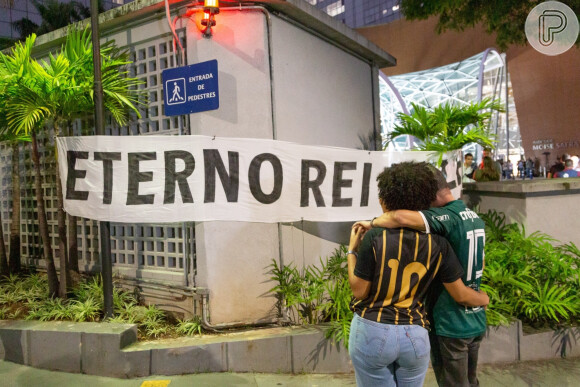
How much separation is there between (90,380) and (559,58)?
31230 millimetres

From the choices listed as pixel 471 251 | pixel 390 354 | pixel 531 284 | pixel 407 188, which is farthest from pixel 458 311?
pixel 531 284

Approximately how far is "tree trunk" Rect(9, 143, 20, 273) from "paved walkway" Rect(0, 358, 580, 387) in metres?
2.36

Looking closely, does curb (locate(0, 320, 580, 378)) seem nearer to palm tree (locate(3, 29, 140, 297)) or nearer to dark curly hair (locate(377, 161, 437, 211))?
palm tree (locate(3, 29, 140, 297))

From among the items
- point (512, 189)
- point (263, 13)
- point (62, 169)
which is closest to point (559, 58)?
point (512, 189)

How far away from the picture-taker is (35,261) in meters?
6.96

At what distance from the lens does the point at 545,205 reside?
6.33m

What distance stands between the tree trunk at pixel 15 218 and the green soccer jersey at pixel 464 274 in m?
5.90

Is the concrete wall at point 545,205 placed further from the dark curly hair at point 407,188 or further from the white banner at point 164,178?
the dark curly hair at point 407,188

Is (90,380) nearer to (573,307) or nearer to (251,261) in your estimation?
(251,261)

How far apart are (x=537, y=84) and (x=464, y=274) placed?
31.8 meters

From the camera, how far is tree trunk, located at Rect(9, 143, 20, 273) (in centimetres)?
650

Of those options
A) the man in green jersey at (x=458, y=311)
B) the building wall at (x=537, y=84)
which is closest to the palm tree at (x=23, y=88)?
the man in green jersey at (x=458, y=311)

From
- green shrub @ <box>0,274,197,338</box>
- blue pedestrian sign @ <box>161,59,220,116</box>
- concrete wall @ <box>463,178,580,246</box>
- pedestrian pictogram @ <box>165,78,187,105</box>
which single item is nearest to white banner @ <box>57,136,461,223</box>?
blue pedestrian sign @ <box>161,59,220,116</box>

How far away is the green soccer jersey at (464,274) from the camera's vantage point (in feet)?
8.96
